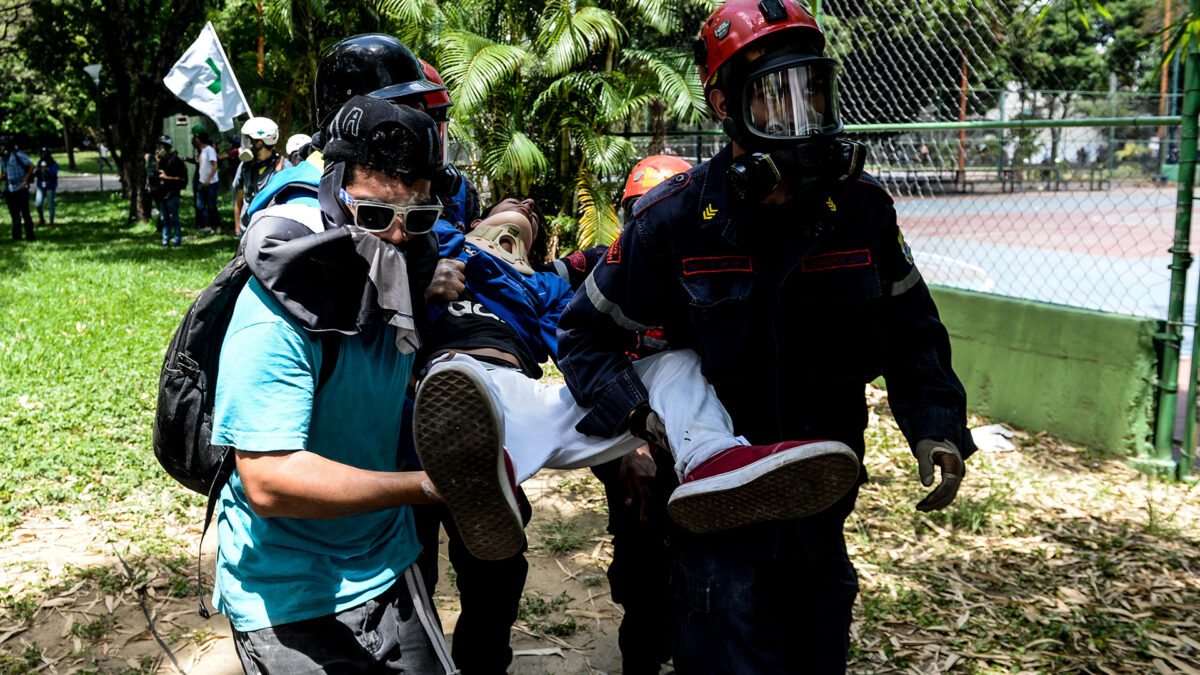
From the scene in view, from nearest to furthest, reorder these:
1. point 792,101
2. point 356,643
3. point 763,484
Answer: point 763,484 → point 356,643 → point 792,101

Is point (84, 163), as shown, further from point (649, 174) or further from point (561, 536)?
point (649, 174)

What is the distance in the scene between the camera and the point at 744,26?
7.77ft

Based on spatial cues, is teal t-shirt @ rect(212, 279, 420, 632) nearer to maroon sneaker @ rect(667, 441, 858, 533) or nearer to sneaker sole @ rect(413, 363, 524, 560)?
sneaker sole @ rect(413, 363, 524, 560)

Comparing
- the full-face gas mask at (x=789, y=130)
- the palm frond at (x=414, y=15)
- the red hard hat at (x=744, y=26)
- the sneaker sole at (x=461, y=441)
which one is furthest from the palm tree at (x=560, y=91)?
the sneaker sole at (x=461, y=441)

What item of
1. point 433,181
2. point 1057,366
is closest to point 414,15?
point 1057,366

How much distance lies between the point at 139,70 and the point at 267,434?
2089 cm

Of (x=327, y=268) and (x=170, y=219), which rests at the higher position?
(x=327, y=268)

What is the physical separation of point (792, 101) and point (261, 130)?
1126 cm

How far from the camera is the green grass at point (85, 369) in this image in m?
5.73

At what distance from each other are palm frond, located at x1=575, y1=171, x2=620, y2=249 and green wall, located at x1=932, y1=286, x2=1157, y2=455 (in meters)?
4.36

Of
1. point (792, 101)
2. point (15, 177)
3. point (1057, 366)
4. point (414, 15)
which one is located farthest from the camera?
point (15, 177)

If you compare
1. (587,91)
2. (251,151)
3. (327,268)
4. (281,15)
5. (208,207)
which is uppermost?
(281,15)

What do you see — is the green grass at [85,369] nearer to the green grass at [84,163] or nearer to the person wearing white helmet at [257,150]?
the person wearing white helmet at [257,150]

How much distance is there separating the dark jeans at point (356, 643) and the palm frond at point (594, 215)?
8529 millimetres
